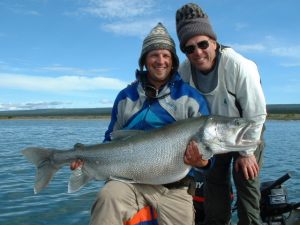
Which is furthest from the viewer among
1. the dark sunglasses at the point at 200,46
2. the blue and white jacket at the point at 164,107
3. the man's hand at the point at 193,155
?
the dark sunglasses at the point at 200,46

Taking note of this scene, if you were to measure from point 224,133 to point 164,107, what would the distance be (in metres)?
1.00

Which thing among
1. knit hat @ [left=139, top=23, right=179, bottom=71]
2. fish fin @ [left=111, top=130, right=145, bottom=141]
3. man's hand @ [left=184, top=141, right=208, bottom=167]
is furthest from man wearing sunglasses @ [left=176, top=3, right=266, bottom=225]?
fish fin @ [left=111, top=130, right=145, bottom=141]

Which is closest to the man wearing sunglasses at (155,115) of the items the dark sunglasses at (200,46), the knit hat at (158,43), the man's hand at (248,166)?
the knit hat at (158,43)

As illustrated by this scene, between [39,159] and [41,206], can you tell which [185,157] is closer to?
[39,159]

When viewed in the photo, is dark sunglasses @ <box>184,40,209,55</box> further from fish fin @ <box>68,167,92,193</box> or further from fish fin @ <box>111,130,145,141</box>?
fish fin @ <box>68,167,92,193</box>

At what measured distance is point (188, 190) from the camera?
605cm

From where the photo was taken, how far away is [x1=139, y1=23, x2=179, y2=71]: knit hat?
628 centimetres

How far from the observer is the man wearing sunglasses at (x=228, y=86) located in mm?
6168

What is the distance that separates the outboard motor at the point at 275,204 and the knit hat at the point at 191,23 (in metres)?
2.77

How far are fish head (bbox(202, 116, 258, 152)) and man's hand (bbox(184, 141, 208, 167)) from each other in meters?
0.17

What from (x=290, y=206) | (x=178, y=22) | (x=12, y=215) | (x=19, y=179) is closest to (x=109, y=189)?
(x=178, y=22)

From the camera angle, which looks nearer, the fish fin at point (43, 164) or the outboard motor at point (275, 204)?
the fish fin at point (43, 164)

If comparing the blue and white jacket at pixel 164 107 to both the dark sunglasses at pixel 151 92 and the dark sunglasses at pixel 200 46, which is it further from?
the dark sunglasses at pixel 200 46

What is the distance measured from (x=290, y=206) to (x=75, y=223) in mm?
5282
